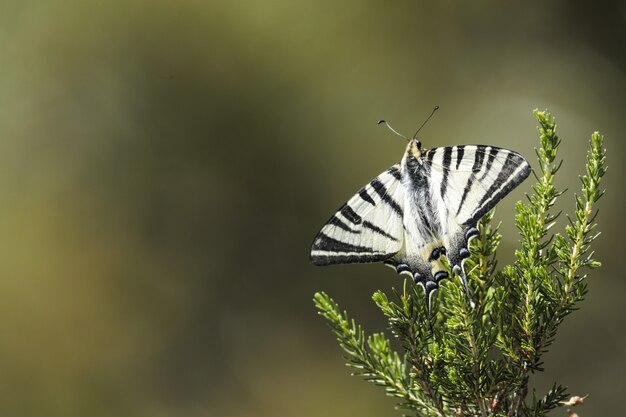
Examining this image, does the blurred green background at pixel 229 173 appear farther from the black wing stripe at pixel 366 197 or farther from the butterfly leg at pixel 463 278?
the butterfly leg at pixel 463 278

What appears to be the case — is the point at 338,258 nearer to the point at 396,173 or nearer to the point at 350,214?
the point at 350,214

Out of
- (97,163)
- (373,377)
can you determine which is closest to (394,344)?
(97,163)

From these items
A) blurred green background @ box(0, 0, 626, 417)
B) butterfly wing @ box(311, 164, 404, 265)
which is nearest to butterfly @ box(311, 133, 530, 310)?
butterfly wing @ box(311, 164, 404, 265)

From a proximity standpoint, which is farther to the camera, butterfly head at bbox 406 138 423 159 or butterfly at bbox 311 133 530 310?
butterfly head at bbox 406 138 423 159

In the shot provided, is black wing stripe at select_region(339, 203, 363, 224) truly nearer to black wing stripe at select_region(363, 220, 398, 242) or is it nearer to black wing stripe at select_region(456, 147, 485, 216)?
black wing stripe at select_region(363, 220, 398, 242)

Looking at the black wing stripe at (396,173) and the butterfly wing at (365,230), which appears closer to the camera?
the butterfly wing at (365,230)

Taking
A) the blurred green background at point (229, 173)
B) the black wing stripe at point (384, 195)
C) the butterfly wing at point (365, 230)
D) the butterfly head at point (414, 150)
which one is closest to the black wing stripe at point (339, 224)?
the butterfly wing at point (365, 230)

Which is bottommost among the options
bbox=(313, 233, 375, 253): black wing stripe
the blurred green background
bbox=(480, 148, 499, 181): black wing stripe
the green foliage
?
the green foliage

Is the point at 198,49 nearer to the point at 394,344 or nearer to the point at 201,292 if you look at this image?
the point at 201,292
